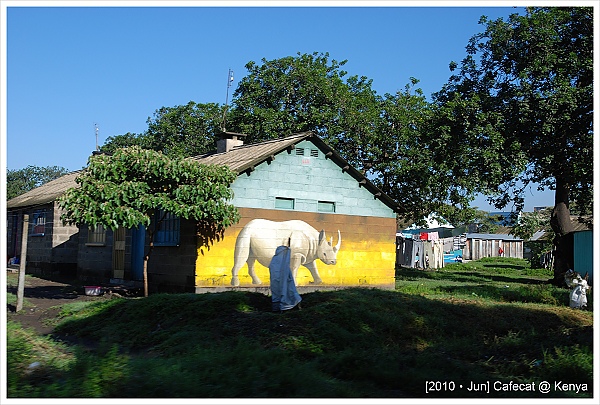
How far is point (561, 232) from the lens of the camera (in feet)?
83.1

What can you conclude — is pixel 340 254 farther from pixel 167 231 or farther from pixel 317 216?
pixel 167 231

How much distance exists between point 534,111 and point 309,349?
1527 cm

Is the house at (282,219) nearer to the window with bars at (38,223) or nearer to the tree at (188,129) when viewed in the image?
the window with bars at (38,223)

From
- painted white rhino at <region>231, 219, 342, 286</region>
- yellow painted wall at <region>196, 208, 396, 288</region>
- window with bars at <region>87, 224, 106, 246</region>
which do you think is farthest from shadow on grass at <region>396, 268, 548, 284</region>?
window with bars at <region>87, 224, 106, 246</region>

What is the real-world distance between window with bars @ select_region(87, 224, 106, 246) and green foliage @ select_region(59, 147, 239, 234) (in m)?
6.81

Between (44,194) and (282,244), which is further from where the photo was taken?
(44,194)

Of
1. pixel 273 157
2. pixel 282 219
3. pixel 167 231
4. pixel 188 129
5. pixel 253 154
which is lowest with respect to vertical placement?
pixel 167 231

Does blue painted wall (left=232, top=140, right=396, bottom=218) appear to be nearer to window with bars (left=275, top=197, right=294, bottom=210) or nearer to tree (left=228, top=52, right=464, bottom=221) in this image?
window with bars (left=275, top=197, right=294, bottom=210)

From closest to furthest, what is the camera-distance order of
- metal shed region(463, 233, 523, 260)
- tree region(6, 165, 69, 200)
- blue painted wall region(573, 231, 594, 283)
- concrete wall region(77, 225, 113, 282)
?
concrete wall region(77, 225, 113, 282) < blue painted wall region(573, 231, 594, 283) < metal shed region(463, 233, 523, 260) < tree region(6, 165, 69, 200)

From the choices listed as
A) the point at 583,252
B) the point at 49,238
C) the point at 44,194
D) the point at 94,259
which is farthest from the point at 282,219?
the point at 44,194

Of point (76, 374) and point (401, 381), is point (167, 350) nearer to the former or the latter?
point (76, 374)

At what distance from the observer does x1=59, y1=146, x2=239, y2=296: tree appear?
51.4 feet

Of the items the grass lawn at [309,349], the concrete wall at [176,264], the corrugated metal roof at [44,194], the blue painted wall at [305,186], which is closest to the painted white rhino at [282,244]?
the blue painted wall at [305,186]

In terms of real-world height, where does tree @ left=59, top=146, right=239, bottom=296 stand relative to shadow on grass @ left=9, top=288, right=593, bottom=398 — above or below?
above
